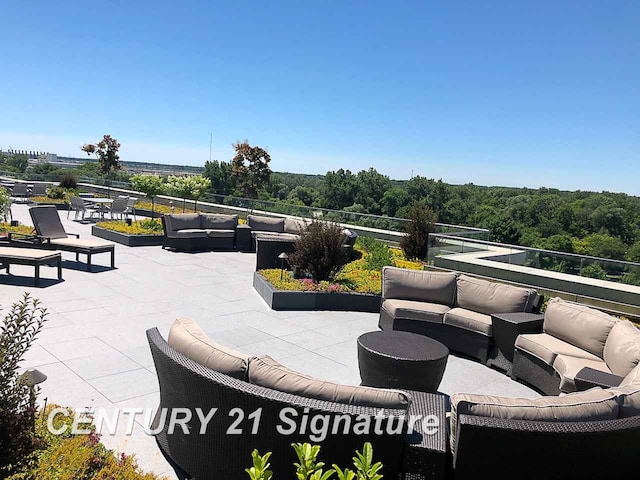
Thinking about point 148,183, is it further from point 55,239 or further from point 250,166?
point 250,166

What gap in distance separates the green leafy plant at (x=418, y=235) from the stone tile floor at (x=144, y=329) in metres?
3.82

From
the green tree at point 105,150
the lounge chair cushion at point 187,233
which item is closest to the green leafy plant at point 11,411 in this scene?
the lounge chair cushion at point 187,233

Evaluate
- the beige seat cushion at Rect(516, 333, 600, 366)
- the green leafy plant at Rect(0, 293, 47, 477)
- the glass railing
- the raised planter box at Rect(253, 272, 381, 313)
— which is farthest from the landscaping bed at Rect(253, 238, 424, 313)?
the green leafy plant at Rect(0, 293, 47, 477)

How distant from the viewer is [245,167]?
748 inches

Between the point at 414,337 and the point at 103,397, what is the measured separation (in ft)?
9.04

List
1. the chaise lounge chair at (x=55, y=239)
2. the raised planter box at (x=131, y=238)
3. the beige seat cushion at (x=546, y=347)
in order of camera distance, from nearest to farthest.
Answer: the beige seat cushion at (x=546, y=347)
the chaise lounge chair at (x=55, y=239)
the raised planter box at (x=131, y=238)

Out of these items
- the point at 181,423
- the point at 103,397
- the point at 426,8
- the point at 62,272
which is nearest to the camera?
the point at 181,423

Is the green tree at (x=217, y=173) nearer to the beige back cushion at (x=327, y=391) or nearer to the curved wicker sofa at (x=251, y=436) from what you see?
the curved wicker sofa at (x=251, y=436)

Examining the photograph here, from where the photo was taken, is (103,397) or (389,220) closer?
(103,397)

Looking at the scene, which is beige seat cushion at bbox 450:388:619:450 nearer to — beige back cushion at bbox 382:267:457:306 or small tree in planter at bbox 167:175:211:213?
beige back cushion at bbox 382:267:457:306

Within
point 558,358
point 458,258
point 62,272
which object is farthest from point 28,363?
point 458,258

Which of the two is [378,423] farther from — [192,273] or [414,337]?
[192,273]

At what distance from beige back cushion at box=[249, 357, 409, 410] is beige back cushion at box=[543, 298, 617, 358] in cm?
294

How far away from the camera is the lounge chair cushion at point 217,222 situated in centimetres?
1127
